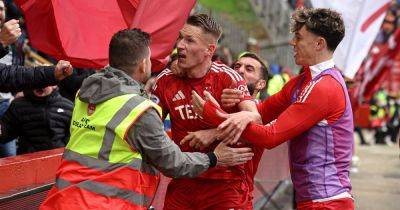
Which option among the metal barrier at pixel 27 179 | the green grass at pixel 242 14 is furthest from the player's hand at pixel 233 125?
the green grass at pixel 242 14

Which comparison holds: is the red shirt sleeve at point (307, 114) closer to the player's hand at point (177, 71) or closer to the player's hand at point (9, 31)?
the player's hand at point (177, 71)

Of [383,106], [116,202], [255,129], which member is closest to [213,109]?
[255,129]

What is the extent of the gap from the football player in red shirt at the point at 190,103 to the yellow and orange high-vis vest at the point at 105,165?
0.97m

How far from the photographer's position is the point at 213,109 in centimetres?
437

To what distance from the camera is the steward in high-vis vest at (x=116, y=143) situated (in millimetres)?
3676

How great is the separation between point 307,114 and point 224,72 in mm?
788

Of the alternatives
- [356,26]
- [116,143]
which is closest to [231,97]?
[116,143]

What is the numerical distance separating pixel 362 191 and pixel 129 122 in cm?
966

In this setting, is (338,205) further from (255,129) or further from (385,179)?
(385,179)

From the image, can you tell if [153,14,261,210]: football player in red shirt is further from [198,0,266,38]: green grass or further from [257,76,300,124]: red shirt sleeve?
[198,0,266,38]: green grass

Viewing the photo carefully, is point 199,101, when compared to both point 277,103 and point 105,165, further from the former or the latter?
point 105,165

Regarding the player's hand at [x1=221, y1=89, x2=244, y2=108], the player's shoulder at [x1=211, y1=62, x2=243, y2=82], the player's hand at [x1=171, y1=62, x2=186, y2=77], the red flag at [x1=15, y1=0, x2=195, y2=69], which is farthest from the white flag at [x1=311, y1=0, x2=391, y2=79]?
the player's hand at [x1=221, y1=89, x2=244, y2=108]

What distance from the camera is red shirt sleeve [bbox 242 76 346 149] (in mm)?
4230

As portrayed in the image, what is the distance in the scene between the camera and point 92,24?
5.25 metres
